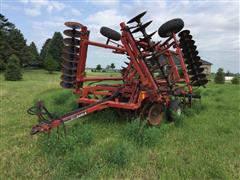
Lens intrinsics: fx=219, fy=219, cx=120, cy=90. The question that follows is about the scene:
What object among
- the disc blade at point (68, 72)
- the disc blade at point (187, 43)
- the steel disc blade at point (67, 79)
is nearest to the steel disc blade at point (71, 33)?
the disc blade at point (68, 72)

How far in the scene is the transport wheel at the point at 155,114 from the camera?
480cm

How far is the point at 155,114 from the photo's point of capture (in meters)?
4.96

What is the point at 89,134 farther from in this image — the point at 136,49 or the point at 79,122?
the point at 136,49

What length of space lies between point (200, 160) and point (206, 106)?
4.40 metres

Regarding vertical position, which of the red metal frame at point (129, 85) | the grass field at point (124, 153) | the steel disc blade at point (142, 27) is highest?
the steel disc blade at point (142, 27)

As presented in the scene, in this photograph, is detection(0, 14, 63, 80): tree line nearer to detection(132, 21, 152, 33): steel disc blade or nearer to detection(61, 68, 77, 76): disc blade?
detection(61, 68, 77, 76): disc blade

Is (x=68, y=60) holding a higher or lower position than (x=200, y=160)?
higher

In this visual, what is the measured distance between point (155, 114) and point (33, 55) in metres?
Answer: 39.7

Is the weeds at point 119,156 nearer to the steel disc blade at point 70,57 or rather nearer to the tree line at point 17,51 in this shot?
the steel disc blade at point 70,57

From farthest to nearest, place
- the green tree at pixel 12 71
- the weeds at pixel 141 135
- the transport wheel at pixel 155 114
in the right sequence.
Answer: the green tree at pixel 12 71 < the transport wheel at pixel 155 114 < the weeds at pixel 141 135

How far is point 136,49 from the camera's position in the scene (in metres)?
4.66

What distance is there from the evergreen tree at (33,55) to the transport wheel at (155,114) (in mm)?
37800

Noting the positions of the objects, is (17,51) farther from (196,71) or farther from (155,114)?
(155,114)

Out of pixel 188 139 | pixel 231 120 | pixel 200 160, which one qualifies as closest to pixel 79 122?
pixel 188 139
